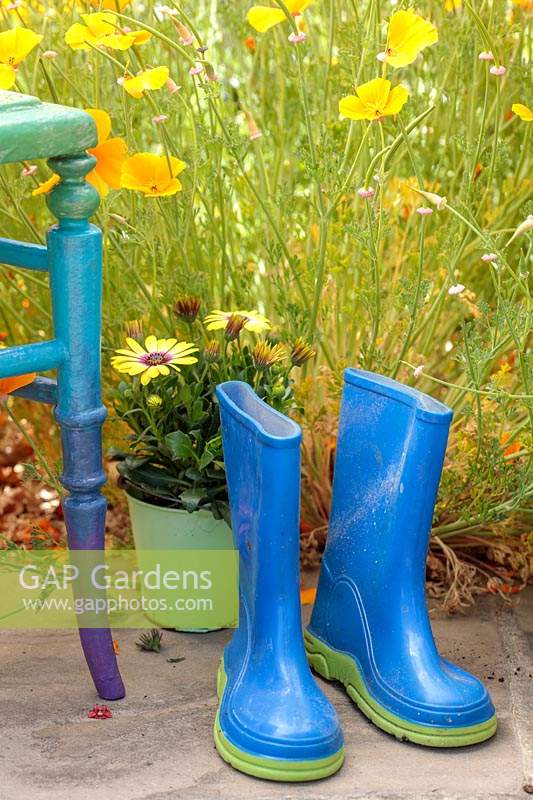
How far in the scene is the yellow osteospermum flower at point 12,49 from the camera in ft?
4.90

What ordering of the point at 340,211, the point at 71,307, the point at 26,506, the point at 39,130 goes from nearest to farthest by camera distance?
the point at 39,130 < the point at 71,307 < the point at 340,211 < the point at 26,506

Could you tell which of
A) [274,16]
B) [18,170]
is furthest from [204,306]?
[274,16]

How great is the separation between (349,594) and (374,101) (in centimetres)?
67

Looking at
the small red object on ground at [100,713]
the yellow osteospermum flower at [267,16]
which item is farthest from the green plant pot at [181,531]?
the yellow osteospermum flower at [267,16]

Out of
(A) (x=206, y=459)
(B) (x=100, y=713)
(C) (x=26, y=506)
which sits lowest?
(C) (x=26, y=506)

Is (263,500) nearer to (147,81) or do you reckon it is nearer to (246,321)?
(246,321)

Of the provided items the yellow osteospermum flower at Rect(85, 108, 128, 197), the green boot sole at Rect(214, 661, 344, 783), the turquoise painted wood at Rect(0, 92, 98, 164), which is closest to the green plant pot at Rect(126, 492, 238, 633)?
the green boot sole at Rect(214, 661, 344, 783)

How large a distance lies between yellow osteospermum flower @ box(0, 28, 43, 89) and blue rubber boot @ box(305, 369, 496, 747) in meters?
0.61

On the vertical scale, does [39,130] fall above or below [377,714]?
above

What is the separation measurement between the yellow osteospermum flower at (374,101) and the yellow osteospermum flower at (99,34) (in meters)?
0.30

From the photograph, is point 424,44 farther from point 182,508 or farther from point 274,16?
point 182,508

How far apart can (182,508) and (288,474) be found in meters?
0.36

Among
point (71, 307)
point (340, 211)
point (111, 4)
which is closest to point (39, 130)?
point (71, 307)

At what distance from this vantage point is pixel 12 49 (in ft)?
5.00
